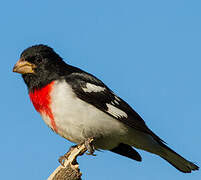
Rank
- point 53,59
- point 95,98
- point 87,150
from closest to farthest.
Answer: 1. point 87,150
2. point 95,98
3. point 53,59

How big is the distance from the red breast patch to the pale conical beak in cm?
42

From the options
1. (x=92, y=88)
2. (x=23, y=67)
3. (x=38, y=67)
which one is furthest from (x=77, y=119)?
(x=23, y=67)

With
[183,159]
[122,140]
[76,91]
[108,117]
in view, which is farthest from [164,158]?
[76,91]

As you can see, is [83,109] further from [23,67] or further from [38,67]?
[23,67]

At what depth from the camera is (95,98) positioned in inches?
249

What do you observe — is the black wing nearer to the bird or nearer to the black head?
the bird

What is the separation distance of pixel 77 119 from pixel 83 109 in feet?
0.60

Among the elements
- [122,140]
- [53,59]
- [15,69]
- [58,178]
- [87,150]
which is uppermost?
[53,59]

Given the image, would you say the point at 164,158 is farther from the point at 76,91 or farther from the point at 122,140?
the point at 76,91

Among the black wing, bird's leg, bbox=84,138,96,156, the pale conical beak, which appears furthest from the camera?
the pale conical beak

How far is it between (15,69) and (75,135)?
152cm

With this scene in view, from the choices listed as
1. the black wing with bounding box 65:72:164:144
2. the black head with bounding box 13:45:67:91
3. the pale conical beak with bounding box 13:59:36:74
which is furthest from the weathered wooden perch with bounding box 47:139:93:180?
the pale conical beak with bounding box 13:59:36:74

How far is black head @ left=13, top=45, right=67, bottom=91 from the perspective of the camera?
6.46 m

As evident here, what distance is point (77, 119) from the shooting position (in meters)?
5.95
